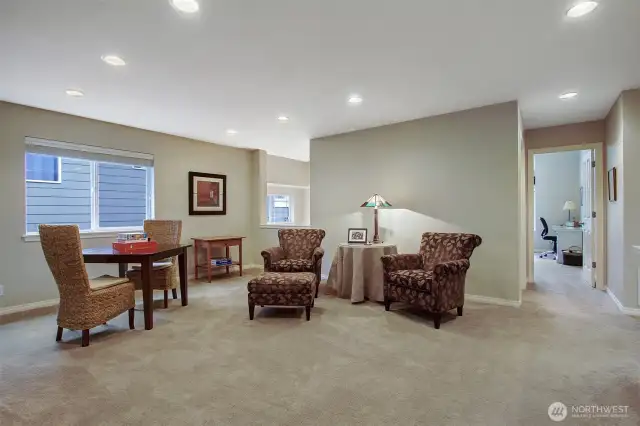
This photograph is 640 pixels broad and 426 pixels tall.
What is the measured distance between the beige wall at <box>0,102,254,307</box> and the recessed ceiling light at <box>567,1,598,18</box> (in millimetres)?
5145

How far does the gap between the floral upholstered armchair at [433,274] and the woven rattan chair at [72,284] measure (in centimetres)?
274

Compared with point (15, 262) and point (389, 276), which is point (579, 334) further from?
point (15, 262)

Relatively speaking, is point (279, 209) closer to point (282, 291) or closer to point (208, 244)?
point (208, 244)

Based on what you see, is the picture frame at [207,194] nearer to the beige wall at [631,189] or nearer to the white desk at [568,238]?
the beige wall at [631,189]

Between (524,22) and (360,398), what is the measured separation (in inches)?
103

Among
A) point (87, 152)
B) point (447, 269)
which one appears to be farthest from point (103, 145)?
point (447, 269)

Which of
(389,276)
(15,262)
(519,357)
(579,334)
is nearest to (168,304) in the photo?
(15,262)

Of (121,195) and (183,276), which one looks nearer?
(183,276)

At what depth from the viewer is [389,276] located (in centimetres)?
371

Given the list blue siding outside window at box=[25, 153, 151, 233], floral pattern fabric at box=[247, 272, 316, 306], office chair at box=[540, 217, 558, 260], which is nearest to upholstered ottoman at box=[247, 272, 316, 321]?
floral pattern fabric at box=[247, 272, 316, 306]

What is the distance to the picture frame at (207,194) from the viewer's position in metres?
5.84

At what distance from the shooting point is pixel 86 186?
471 centimetres

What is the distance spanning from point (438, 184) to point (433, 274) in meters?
1.60

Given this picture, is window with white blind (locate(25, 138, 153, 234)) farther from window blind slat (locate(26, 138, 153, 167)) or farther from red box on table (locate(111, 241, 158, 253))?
red box on table (locate(111, 241, 158, 253))
